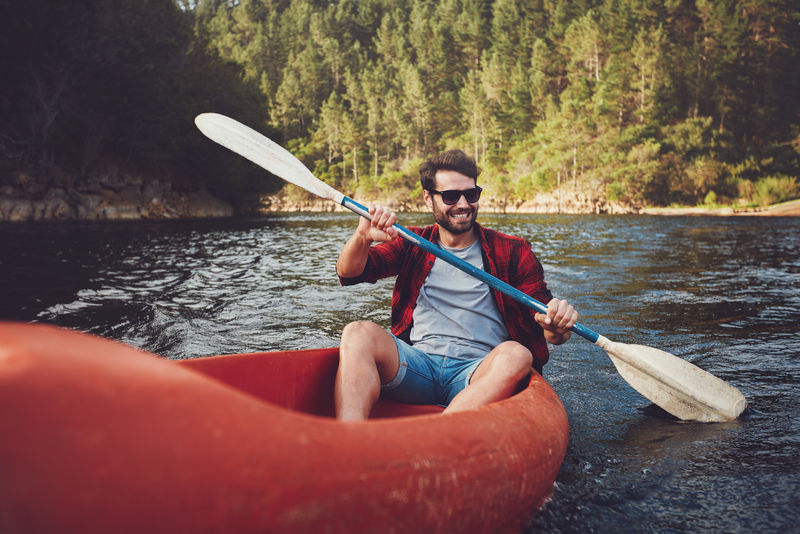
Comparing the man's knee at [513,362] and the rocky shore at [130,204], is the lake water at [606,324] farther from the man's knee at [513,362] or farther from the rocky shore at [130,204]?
the rocky shore at [130,204]

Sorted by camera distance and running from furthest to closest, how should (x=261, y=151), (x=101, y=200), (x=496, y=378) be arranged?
(x=101, y=200) < (x=261, y=151) < (x=496, y=378)

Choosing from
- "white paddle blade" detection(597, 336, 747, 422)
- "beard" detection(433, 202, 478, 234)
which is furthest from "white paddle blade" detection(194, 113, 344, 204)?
"white paddle blade" detection(597, 336, 747, 422)

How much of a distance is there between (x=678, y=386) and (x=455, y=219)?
137 cm

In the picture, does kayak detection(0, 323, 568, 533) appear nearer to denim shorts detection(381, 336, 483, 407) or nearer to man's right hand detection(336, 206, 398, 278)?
denim shorts detection(381, 336, 483, 407)

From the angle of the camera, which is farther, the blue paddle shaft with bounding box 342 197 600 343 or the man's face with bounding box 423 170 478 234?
the man's face with bounding box 423 170 478 234

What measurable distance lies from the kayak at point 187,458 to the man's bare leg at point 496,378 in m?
0.60

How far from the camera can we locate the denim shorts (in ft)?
7.66

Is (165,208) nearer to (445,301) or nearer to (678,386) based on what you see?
(445,301)

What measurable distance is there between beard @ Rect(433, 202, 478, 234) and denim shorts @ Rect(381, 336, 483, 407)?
589mm

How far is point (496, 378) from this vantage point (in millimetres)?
2018

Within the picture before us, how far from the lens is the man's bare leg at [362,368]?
2039mm

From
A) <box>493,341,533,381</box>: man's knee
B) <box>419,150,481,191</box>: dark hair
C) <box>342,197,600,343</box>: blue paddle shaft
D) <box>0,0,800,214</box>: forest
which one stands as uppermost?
<box>0,0,800,214</box>: forest

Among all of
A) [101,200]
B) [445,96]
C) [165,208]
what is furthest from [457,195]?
[445,96]

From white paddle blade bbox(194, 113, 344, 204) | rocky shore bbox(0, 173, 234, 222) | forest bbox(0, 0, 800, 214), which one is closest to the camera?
white paddle blade bbox(194, 113, 344, 204)
